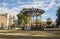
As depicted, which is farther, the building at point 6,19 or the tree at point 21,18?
the building at point 6,19

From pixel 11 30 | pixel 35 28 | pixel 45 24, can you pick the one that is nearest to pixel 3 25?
pixel 11 30

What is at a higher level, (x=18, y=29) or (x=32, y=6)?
(x=32, y=6)

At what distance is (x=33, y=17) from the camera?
11.9 metres

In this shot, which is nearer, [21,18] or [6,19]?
[21,18]

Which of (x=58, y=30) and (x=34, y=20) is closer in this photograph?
(x=58, y=30)

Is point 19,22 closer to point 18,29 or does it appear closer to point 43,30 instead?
point 18,29

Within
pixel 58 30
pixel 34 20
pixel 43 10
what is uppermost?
pixel 43 10

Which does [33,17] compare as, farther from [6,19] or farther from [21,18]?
[6,19]

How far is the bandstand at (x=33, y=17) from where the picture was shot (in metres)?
11.2

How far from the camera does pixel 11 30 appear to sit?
10.9 metres

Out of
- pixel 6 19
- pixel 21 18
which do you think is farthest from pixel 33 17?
pixel 6 19

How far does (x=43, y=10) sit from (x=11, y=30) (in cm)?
294

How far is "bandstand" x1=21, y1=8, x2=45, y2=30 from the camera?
11186 millimetres

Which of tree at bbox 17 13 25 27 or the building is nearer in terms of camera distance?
tree at bbox 17 13 25 27
